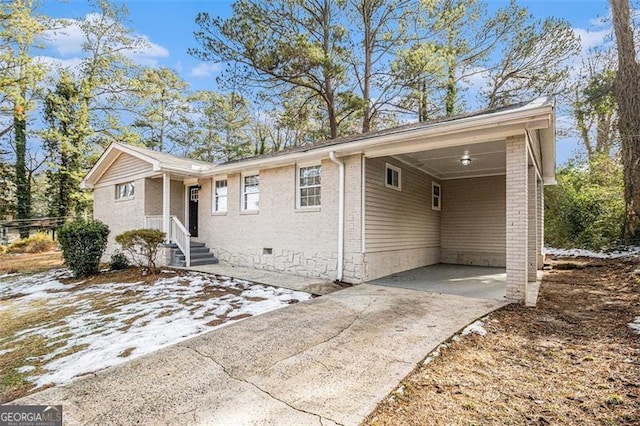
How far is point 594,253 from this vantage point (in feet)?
35.4

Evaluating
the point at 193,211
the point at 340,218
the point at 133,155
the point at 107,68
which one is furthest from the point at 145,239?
the point at 107,68

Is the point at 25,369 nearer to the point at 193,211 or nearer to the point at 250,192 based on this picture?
the point at 250,192

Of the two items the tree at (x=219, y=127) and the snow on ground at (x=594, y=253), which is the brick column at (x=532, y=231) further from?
the tree at (x=219, y=127)

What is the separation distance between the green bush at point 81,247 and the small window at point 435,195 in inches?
407

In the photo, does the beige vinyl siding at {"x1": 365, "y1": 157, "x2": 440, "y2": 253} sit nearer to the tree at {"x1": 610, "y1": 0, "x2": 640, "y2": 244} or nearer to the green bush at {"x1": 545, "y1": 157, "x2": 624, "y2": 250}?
the tree at {"x1": 610, "y1": 0, "x2": 640, "y2": 244}

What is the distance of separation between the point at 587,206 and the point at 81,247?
17548mm

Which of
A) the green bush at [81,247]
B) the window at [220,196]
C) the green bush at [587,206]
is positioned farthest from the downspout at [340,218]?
the green bush at [587,206]

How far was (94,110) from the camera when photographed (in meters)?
20.8

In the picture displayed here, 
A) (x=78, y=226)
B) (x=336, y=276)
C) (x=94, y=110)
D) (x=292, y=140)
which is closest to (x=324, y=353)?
(x=336, y=276)

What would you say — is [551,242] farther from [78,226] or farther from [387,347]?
[78,226]

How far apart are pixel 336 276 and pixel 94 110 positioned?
21.5 m

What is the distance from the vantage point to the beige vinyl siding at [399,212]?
737 cm

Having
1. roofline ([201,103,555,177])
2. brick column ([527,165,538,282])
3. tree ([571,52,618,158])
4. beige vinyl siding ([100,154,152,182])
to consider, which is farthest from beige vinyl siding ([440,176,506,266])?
beige vinyl siding ([100,154,152,182])

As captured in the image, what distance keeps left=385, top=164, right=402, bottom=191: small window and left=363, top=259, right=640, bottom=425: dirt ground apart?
400 centimetres
